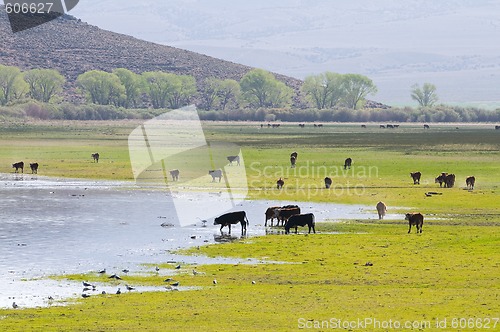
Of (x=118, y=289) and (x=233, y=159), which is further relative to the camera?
(x=233, y=159)

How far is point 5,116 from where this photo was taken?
157m

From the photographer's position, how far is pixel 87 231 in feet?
120

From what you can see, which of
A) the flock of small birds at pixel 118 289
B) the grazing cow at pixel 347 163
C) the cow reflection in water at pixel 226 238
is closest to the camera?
the flock of small birds at pixel 118 289

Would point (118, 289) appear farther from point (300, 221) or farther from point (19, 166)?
point (19, 166)

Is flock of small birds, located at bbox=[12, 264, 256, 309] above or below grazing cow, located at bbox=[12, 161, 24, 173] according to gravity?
below

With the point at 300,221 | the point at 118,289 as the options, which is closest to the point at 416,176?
the point at 300,221

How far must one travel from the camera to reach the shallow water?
90.7 ft

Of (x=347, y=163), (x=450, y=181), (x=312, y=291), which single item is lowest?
(x=312, y=291)

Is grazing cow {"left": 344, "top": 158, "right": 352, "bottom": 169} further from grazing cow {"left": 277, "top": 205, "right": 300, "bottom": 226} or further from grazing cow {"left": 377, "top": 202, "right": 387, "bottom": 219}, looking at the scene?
grazing cow {"left": 277, "top": 205, "right": 300, "bottom": 226}

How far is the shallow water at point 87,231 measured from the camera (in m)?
27.6

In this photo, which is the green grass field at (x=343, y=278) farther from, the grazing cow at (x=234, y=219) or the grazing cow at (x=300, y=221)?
the grazing cow at (x=234, y=219)

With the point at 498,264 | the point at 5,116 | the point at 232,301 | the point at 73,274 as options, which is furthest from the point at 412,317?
the point at 5,116

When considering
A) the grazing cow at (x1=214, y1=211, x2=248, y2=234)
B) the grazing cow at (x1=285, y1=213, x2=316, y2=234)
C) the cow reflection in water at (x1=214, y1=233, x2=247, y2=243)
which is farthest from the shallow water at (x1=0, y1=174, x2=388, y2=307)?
the grazing cow at (x1=285, y1=213, x2=316, y2=234)

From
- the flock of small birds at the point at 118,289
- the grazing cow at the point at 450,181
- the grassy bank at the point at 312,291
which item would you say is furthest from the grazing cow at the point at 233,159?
the flock of small birds at the point at 118,289
